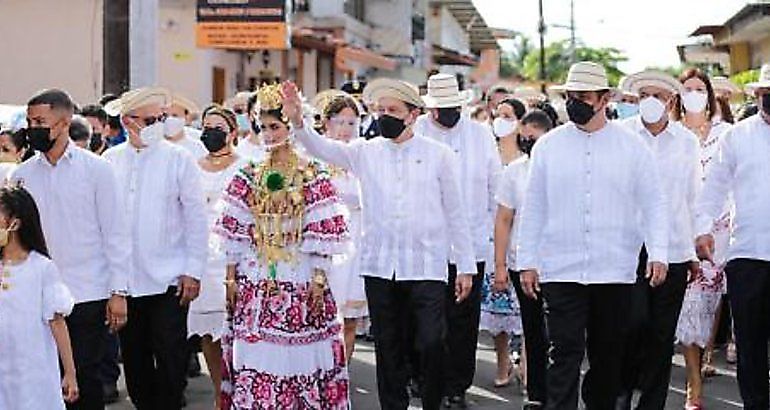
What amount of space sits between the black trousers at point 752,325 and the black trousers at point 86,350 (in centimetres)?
365

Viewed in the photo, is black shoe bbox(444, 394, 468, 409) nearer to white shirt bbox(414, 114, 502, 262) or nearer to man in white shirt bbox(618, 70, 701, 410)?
white shirt bbox(414, 114, 502, 262)

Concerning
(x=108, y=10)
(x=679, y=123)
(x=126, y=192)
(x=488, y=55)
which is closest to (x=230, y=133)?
(x=126, y=192)

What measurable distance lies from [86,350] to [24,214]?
3.29 ft

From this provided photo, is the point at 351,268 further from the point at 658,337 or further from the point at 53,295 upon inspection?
the point at 53,295

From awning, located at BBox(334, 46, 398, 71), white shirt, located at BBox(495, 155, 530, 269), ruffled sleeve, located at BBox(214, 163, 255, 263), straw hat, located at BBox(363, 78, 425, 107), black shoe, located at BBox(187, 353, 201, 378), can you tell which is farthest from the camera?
awning, located at BBox(334, 46, 398, 71)

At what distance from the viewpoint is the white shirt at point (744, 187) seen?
8.08m

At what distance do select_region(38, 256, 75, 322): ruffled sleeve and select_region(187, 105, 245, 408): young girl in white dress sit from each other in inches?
87.2

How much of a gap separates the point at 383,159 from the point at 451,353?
5.92 feet

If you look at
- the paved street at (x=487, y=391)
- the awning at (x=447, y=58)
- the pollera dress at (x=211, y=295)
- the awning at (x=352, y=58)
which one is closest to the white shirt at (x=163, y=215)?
the pollera dress at (x=211, y=295)

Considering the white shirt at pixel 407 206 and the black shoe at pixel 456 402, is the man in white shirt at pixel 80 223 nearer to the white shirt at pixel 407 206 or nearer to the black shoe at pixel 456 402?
the white shirt at pixel 407 206

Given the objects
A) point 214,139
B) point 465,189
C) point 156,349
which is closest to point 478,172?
point 465,189

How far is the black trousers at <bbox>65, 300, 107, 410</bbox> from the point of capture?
734 centimetres

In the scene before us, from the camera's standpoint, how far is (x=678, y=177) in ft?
27.5

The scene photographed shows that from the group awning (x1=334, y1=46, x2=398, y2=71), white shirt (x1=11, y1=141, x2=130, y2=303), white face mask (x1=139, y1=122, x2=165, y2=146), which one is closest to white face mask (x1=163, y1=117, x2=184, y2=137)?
white face mask (x1=139, y1=122, x2=165, y2=146)
